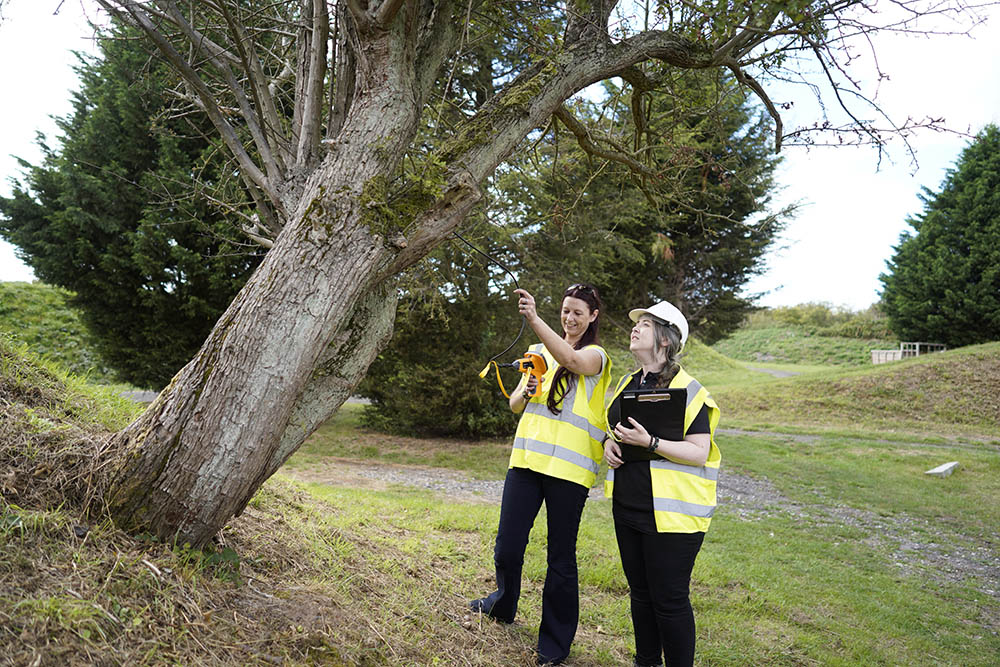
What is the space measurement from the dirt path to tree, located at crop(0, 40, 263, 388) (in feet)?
12.9

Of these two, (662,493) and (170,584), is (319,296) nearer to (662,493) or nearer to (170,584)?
(170,584)

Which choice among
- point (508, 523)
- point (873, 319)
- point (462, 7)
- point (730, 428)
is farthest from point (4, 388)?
point (873, 319)

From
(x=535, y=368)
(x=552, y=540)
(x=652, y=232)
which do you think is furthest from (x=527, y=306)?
(x=652, y=232)

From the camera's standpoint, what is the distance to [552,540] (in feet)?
10.5

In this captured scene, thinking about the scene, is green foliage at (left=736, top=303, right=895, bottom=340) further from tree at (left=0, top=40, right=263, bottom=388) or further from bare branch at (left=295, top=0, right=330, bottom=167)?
bare branch at (left=295, top=0, right=330, bottom=167)

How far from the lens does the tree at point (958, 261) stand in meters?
21.1

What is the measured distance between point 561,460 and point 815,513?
21.1 feet

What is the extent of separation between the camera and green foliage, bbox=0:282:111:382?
12.8m

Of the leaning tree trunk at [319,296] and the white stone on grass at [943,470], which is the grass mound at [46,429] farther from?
the white stone on grass at [943,470]

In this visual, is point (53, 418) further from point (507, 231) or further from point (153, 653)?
point (507, 231)

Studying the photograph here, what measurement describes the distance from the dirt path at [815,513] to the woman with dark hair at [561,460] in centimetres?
429

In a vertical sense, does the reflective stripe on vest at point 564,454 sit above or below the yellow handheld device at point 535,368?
below

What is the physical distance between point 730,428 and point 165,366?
12.7 metres

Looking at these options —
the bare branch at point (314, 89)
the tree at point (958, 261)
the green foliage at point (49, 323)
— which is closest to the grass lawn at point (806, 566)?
the bare branch at point (314, 89)
